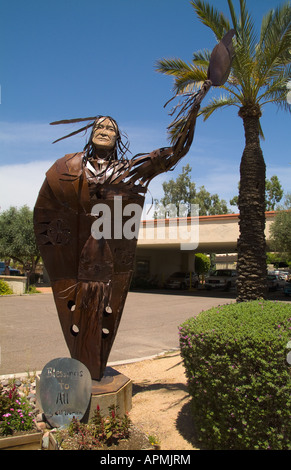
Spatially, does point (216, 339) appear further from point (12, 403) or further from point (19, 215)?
point (19, 215)

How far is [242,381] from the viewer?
3115 millimetres

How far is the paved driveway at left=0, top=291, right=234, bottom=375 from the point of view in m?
7.36

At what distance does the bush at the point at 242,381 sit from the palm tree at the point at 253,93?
3340mm

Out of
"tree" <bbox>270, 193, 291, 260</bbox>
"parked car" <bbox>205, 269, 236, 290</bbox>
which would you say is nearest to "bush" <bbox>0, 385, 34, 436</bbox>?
"tree" <bbox>270, 193, 291, 260</bbox>

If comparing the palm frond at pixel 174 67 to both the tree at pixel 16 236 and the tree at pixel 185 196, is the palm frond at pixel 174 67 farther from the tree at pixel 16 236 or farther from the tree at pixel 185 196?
the tree at pixel 185 196

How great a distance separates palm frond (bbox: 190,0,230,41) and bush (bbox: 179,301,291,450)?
6552mm

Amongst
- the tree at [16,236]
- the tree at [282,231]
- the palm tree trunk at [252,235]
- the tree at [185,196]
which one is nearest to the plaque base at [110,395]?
the palm tree trunk at [252,235]

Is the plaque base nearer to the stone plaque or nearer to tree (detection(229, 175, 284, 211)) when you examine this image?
the stone plaque

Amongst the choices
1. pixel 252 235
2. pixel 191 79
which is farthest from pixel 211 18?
pixel 252 235

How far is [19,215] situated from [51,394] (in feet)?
77.8

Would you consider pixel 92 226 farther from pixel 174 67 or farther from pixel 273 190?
pixel 273 190

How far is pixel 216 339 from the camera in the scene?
3275mm

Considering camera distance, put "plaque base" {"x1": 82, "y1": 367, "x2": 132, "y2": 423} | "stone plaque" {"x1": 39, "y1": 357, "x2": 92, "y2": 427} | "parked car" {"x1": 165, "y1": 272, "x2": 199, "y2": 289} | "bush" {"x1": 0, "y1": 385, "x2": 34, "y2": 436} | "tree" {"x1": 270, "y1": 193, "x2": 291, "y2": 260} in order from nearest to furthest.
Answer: "bush" {"x1": 0, "y1": 385, "x2": 34, "y2": 436}
"stone plaque" {"x1": 39, "y1": 357, "x2": 92, "y2": 427}
"plaque base" {"x1": 82, "y1": 367, "x2": 132, "y2": 423}
"tree" {"x1": 270, "y1": 193, "x2": 291, "y2": 260}
"parked car" {"x1": 165, "y1": 272, "x2": 199, "y2": 289}

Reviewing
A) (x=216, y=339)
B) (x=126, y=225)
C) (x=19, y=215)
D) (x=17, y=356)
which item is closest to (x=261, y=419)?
(x=216, y=339)
